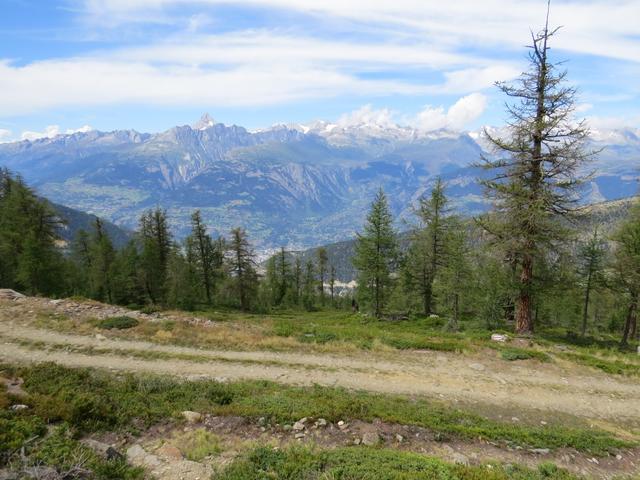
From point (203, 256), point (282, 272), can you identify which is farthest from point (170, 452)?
point (282, 272)

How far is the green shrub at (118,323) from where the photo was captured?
2036cm

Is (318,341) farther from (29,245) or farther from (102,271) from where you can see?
(102,271)

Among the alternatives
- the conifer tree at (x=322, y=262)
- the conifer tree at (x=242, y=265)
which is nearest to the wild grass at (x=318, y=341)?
the conifer tree at (x=242, y=265)

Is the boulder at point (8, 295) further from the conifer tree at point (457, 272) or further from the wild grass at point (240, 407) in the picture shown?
the conifer tree at point (457, 272)

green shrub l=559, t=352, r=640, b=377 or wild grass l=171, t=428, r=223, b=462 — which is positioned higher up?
wild grass l=171, t=428, r=223, b=462

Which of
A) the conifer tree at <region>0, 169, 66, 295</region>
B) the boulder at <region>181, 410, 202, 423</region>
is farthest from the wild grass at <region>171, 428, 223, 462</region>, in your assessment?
the conifer tree at <region>0, 169, 66, 295</region>

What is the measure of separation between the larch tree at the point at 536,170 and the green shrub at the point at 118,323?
69.7 ft

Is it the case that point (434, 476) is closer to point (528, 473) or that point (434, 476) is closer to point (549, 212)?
point (528, 473)

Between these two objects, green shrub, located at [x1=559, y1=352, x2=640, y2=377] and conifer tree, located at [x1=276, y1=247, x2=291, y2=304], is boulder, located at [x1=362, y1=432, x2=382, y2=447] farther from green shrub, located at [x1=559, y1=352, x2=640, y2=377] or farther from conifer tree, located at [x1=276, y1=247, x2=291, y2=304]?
conifer tree, located at [x1=276, y1=247, x2=291, y2=304]

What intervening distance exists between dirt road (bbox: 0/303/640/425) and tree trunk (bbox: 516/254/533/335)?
18.6 ft

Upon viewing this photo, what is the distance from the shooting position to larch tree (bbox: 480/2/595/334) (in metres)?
20.9

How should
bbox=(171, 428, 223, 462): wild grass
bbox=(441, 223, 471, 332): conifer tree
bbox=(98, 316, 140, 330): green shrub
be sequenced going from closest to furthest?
1. bbox=(171, 428, 223, 462): wild grass
2. bbox=(98, 316, 140, 330): green shrub
3. bbox=(441, 223, 471, 332): conifer tree

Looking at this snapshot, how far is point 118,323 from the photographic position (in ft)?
67.7

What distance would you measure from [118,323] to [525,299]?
23976 mm
